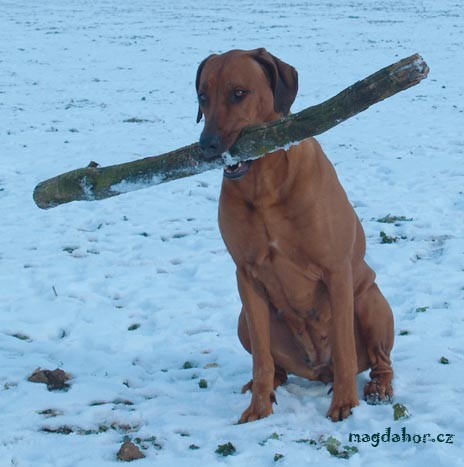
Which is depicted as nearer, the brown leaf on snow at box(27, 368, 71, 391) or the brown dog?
the brown dog

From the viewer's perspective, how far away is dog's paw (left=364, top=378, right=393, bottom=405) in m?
3.90

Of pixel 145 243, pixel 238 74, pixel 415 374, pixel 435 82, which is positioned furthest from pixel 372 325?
pixel 435 82

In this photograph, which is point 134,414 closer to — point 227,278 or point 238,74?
point 238,74

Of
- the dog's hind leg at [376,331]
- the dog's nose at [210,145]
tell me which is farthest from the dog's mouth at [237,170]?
the dog's hind leg at [376,331]

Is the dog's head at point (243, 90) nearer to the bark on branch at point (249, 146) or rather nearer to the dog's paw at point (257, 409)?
the bark on branch at point (249, 146)

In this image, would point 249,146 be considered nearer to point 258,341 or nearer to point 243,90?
point 243,90

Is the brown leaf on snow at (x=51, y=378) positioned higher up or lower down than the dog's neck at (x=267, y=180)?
lower down

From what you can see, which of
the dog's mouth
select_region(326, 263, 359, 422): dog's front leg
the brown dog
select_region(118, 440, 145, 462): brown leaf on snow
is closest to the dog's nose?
the brown dog

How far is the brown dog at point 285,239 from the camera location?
12.1ft

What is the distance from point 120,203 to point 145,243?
1421 mm

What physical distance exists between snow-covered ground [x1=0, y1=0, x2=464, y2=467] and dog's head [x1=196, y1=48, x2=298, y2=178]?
1294mm

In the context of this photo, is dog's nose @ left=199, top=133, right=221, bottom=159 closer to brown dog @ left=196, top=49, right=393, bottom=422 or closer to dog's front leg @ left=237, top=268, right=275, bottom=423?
brown dog @ left=196, top=49, right=393, bottom=422

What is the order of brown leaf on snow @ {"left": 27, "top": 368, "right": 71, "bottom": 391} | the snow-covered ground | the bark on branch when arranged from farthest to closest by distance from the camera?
brown leaf on snow @ {"left": 27, "top": 368, "right": 71, "bottom": 391} → the snow-covered ground → the bark on branch

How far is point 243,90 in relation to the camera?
368 cm
